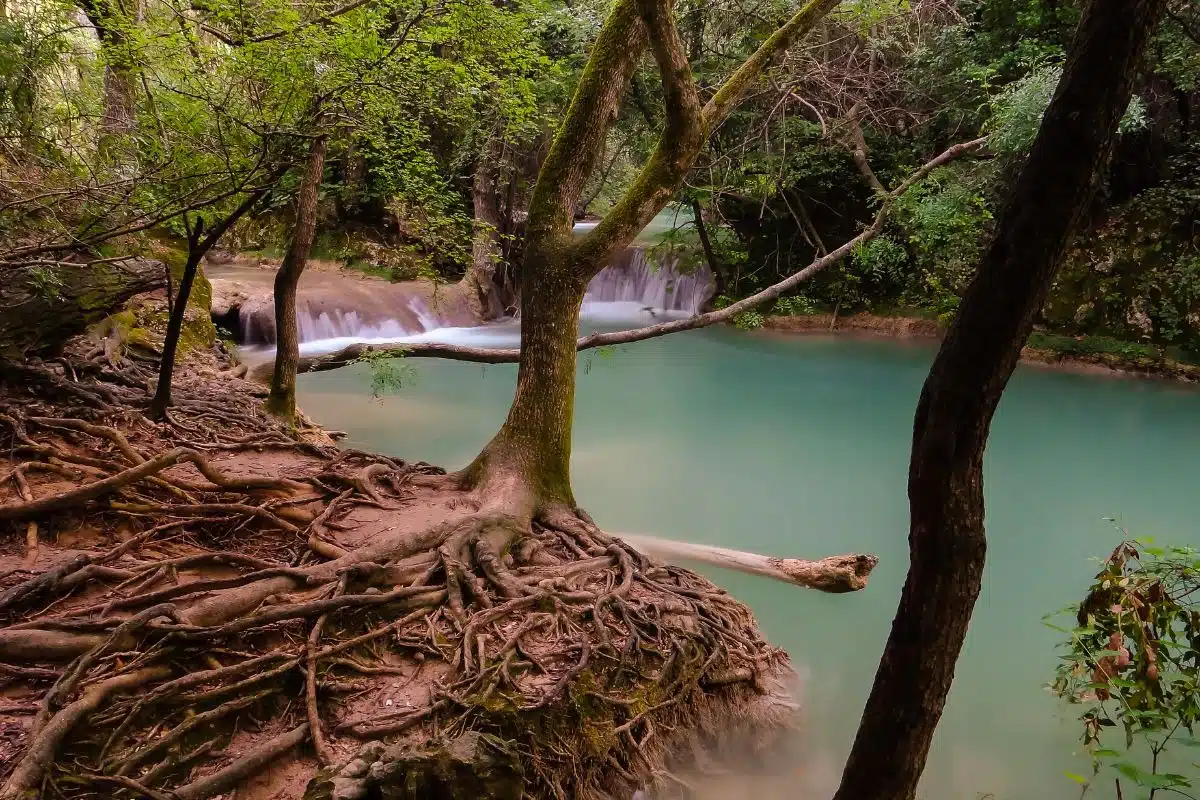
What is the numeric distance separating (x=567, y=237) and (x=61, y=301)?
10.7 ft

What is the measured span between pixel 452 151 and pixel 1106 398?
14266 millimetres

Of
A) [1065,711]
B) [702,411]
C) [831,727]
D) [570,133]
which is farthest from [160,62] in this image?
[702,411]

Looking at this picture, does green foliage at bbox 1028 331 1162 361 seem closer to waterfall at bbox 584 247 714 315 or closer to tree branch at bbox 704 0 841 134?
waterfall at bbox 584 247 714 315

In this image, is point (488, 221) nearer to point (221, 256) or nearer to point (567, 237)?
point (221, 256)

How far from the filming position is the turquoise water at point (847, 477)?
16.7 ft

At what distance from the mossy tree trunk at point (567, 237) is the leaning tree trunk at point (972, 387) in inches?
115

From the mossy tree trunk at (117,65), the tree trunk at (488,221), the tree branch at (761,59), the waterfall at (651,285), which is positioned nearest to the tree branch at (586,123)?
the tree branch at (761,59)

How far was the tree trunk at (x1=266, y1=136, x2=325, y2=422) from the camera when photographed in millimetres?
6824

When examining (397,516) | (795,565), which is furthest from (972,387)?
(795,565)

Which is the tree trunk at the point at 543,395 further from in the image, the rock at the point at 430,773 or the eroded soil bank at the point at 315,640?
the rock at the point at 430,773

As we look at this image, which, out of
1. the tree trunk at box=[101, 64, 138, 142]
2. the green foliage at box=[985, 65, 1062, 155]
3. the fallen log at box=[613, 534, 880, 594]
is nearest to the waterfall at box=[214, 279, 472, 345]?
the tree trunk at box=[101, 64, 138, 142]

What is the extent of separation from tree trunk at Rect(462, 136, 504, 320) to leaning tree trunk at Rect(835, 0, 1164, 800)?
43.7 feet

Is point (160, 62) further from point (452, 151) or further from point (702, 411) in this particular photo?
point (452, 151)

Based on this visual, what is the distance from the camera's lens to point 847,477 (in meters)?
9.86
